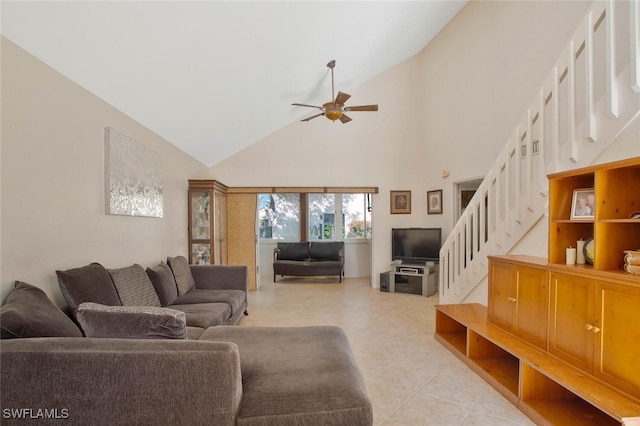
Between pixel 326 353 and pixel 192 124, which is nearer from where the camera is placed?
pixel 326 353

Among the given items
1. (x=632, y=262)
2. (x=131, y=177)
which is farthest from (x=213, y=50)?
(x=632, y=262)

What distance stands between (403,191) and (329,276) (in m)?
2.43

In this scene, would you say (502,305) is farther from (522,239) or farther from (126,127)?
(126,127)

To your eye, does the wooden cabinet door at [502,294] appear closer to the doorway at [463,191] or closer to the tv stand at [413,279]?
the doorway at [463,191]

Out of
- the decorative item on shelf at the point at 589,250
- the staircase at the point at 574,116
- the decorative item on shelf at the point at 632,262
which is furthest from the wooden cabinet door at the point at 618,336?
the staircase at the point at 574,116

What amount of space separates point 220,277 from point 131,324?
2401mm

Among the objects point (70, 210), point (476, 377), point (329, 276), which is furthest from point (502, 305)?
point (329, 276)

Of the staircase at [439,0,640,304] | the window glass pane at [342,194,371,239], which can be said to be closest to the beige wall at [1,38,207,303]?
the staircase at [439,0,640,304]

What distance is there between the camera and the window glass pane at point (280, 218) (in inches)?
288

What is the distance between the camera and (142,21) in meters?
2.06

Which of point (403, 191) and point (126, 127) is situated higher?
point (126, 127)

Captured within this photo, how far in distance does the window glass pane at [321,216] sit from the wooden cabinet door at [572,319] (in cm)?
530

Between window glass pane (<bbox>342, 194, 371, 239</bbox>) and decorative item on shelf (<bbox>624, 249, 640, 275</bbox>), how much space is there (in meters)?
5.48

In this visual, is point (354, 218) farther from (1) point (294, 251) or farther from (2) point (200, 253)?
(2) point (200, 253)
